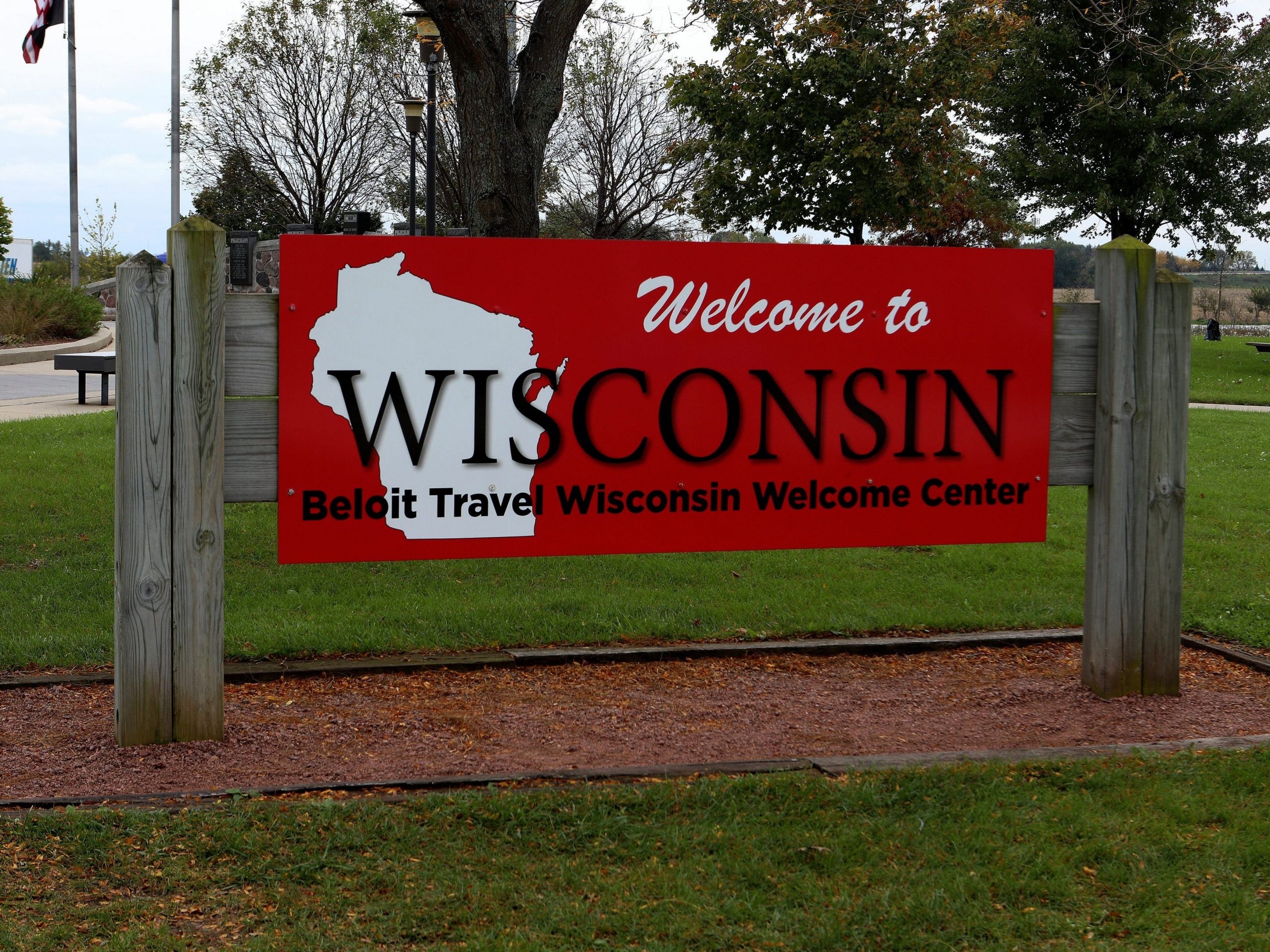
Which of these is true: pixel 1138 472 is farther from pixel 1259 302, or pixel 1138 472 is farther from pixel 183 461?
pixel 1259 302

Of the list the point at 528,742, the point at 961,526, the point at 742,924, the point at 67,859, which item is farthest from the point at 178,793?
the point at 961,526

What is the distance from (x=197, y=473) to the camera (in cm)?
435

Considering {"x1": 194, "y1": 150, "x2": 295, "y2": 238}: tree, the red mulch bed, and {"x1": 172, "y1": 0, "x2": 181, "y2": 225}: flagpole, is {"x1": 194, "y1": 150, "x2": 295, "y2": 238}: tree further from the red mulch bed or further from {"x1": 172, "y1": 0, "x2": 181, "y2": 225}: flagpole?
the red mulch bed

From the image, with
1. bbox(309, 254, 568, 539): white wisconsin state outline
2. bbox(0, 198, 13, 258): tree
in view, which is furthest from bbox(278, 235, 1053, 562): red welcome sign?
bbox(0, 198, 13, 258): tree

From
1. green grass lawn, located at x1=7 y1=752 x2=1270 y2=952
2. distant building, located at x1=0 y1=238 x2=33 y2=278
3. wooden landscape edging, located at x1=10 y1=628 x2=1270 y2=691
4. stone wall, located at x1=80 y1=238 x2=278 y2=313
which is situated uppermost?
distant building, located at x1=0 y1=238 x2=33 y2=278

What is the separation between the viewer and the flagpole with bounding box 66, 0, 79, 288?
125 ft

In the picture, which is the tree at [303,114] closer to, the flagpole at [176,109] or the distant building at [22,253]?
the flagpole at [176,109]

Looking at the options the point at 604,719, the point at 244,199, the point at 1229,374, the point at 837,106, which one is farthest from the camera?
the point at 244,199

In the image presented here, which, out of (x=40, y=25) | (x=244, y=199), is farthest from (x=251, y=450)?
(x=244, y=199)

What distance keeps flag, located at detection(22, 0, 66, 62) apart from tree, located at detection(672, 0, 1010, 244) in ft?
52.6

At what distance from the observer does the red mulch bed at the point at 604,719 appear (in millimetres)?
4258

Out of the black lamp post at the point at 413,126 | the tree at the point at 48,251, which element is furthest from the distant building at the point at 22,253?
the black lamp post at the point at 413,126

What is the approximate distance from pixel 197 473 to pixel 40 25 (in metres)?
32.6

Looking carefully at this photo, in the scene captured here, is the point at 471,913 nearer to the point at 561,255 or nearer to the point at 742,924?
the point at 742,924
